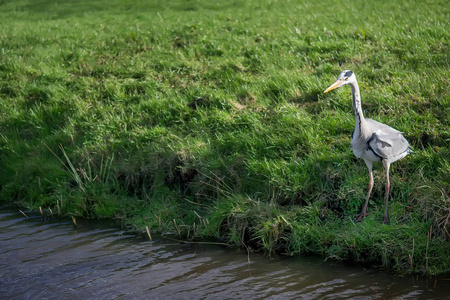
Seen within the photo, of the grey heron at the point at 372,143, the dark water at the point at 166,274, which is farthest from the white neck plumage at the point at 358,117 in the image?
the dark water at the point at 166,274

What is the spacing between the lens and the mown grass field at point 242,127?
604 cm

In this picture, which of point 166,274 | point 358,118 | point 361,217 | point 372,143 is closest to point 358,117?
point 358,118

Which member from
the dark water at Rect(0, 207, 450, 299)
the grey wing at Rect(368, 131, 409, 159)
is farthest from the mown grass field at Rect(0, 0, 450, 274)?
the grey wing at Rect(368, 131, 409, 159)

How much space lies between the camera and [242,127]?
7.81 metres

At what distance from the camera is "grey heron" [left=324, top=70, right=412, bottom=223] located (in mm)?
5730

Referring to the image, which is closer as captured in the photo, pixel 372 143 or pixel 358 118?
pixel 372 143

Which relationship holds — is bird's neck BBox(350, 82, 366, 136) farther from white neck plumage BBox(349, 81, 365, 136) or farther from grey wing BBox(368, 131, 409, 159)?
grey wing BBox(368, 131, 409, 159)

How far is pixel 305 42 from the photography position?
10.4 metres

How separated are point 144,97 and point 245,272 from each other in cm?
460

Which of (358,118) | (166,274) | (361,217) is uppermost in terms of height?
(358,118)

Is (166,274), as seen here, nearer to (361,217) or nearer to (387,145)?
(361,217)

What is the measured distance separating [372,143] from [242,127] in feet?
8.29

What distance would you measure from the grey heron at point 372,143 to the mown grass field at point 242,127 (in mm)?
355

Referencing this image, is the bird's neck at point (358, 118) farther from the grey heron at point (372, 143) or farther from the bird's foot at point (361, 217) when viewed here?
the bird's foot at point (361, 217)
